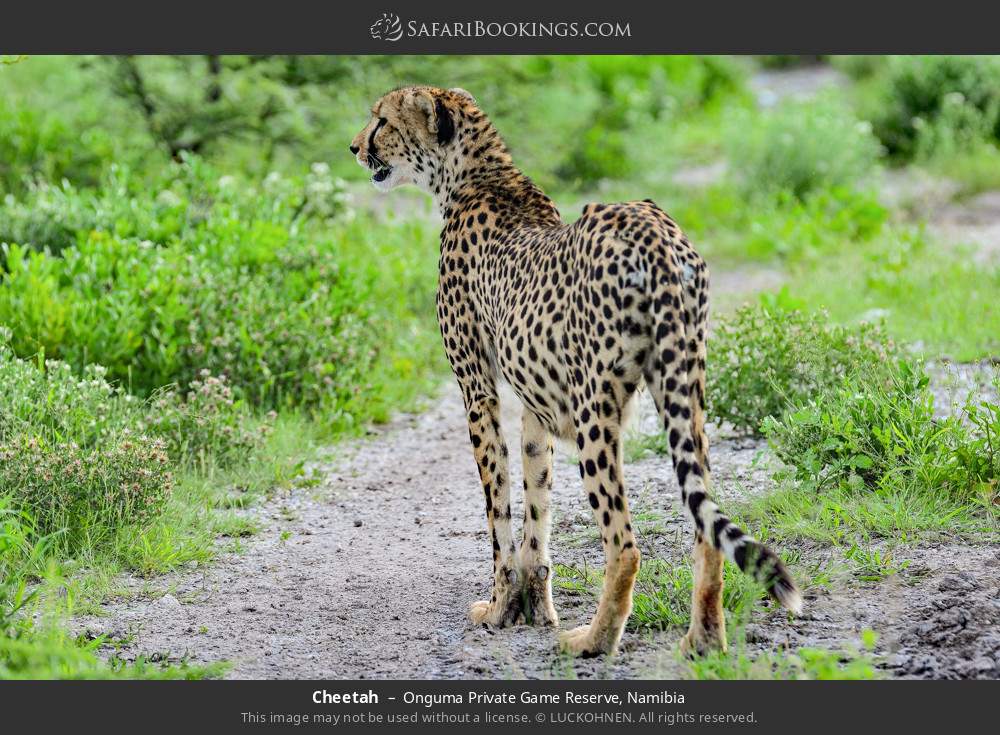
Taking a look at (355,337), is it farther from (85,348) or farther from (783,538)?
(783,538)

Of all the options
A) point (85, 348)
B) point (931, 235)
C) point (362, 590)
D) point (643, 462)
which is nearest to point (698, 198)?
point (931, 235)

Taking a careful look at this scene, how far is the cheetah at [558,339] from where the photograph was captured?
4203mm

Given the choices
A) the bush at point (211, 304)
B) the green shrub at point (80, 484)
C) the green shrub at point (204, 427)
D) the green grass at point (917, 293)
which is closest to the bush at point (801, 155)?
the green grass at point (917, 293)

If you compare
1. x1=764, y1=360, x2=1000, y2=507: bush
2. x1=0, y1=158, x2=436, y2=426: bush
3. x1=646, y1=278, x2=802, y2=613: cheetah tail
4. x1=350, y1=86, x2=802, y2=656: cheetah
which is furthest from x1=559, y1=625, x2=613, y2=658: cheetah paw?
x1=0, y1=158, x2=436, y2=426: bush

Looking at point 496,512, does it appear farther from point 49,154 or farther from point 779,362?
point 49,154

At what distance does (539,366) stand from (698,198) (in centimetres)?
899

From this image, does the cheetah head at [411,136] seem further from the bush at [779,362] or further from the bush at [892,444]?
the bush at [779,362]

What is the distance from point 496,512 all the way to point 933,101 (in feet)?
38.4

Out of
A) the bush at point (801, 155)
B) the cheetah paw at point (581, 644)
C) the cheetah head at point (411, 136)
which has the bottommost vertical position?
the cheetah paw at point (581, 644)

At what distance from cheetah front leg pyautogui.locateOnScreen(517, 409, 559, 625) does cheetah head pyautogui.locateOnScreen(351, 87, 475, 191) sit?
1257mm

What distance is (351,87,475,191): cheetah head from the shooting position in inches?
213

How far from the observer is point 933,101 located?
48.8 feet

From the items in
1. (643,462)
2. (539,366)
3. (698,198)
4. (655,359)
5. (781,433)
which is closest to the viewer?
(655,359)

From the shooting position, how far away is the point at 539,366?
4609 mm
